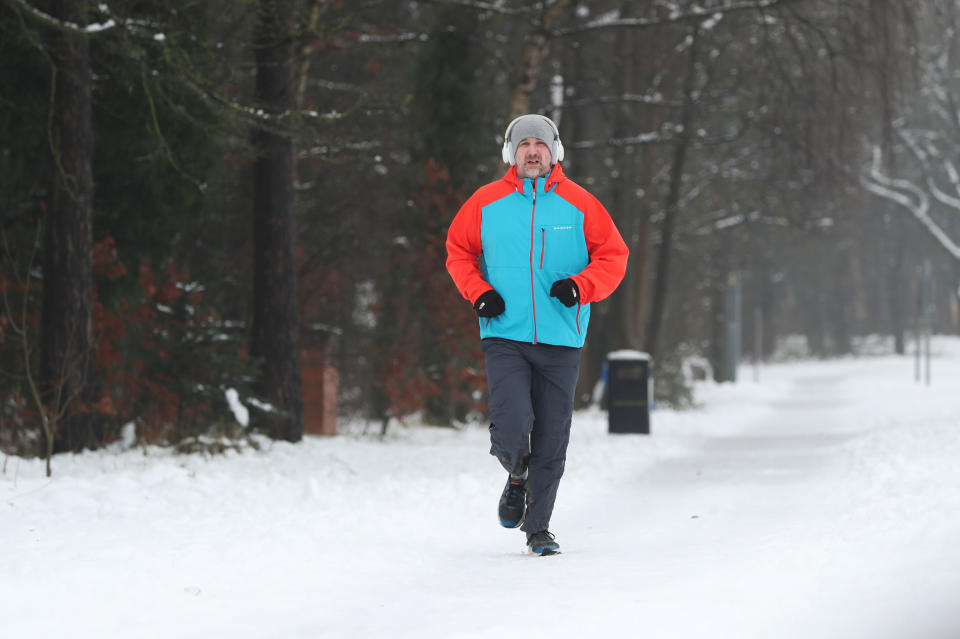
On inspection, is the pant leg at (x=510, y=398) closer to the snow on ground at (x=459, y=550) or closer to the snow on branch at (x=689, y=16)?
the snow on ground at (x=459, y=550)

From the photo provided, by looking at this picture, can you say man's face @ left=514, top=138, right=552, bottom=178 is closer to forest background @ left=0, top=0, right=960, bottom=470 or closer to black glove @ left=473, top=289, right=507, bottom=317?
black glove @ left=473, top=289, right=507, bottom=317

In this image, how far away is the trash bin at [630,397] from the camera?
17.0m

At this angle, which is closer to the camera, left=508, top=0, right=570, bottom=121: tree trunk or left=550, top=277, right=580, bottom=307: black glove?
left=550, top=277, right=580, bottom=307: black glove

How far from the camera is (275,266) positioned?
13164mm

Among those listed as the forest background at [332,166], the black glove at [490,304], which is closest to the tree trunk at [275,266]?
the forest background at [332,166]

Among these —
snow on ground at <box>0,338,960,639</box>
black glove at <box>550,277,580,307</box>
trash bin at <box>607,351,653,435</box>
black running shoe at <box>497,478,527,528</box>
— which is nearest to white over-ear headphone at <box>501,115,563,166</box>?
black glove at <box>550,277,580,307</box>

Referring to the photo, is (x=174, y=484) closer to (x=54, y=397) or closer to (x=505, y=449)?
(x=54, y=397)

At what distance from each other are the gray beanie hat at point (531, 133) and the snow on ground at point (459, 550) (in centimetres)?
206

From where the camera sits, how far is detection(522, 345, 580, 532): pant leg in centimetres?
634

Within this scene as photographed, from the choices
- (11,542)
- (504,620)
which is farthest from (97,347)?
(504,620)

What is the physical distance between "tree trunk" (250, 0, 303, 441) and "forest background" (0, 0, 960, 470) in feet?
0.08

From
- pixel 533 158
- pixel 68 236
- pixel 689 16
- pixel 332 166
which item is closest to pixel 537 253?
pixel 533 158

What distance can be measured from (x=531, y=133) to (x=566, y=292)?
864 millimetres

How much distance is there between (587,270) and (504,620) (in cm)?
207
